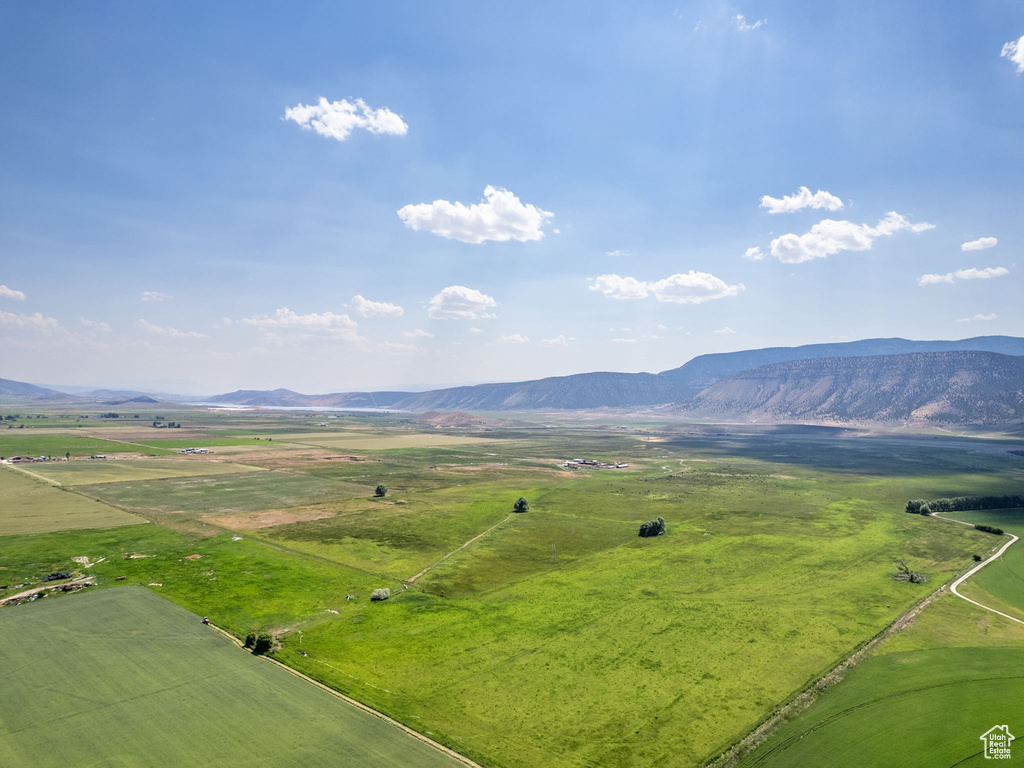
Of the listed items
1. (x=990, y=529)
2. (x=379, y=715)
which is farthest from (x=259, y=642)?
(x=990, y=529)

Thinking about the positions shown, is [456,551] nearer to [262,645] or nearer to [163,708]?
[262,645]

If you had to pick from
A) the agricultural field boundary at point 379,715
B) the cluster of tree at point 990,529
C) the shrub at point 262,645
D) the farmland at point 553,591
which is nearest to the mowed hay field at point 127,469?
the farmland at point 553,591

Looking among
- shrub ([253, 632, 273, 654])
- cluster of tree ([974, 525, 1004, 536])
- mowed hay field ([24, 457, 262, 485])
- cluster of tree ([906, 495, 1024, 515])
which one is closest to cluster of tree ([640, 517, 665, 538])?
cluster of tree ([974, 525, 1004, 536])

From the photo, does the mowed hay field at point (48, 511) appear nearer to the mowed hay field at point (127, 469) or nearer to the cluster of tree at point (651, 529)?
the mowed hay field at point (127, 469)

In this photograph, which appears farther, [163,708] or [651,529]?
[651,529]

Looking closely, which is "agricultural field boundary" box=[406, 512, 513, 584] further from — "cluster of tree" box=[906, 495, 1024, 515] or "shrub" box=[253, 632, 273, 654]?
"cluster of tree" box=[906, 495, 1024, 515]

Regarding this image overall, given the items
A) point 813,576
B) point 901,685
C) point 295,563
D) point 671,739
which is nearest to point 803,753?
point 671,739
